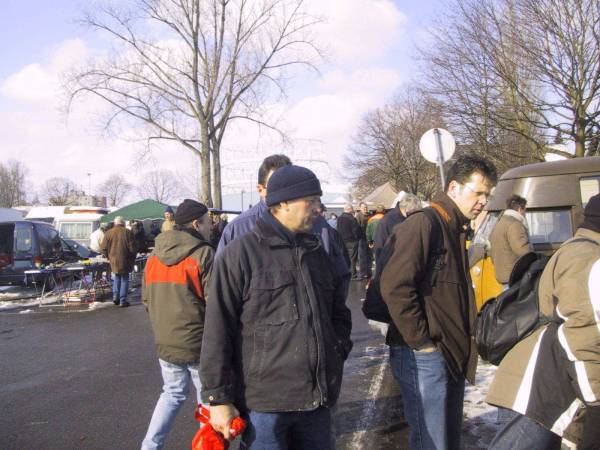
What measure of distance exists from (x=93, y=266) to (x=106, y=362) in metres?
6.61

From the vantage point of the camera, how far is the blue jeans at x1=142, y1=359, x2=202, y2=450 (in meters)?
3.58

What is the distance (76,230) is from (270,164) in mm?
24248

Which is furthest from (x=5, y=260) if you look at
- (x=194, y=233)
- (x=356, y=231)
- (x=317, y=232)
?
(x=317, y=232)

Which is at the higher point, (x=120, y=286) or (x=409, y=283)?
(x=409, y=283)

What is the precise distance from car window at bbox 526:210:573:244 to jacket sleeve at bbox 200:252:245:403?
18.2ft

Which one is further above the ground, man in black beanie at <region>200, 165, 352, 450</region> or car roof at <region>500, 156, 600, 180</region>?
car roof at <region>500, 156, 600, 180</region>

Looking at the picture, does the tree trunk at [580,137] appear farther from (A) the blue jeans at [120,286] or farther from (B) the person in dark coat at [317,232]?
(B) the person in dark coat at [317,232]

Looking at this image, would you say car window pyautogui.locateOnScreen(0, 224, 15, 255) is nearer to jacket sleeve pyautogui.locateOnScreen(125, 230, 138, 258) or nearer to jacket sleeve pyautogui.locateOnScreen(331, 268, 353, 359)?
jacket sleeve pyautogui.locateOnScreen(125, 230, 138, 258)

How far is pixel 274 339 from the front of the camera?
221 centimetres

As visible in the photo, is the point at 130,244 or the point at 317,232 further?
the point at 130,244

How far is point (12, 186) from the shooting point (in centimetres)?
8575

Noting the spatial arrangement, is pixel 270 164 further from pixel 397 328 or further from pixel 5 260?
pixel 5 260

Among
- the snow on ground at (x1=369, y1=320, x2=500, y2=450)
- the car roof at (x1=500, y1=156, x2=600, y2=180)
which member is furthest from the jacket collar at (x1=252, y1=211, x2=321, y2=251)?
the car roof at (x1=500, y1=156, x2=600, y2=180)

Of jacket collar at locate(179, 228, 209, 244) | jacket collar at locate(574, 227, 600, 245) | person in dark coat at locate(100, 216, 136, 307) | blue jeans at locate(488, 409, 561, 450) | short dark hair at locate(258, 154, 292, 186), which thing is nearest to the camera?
jacket collar at locate(574, 227, 600, 245)
